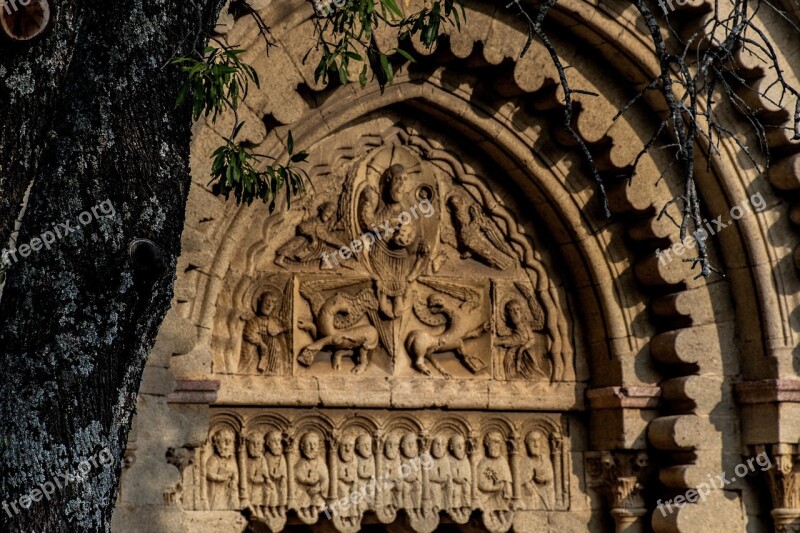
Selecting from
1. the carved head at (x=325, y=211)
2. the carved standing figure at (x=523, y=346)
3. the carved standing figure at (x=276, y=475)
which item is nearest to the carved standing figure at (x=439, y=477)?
the carved standing figure at (x=523, y=346)

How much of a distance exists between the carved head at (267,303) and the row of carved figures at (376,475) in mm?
720

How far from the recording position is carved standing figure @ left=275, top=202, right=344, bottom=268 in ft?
30.2

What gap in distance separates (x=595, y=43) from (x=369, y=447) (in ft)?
9.49

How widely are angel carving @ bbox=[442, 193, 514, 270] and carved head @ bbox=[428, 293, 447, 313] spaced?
335 mm

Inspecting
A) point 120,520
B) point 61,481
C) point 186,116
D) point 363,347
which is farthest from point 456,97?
point 61,481

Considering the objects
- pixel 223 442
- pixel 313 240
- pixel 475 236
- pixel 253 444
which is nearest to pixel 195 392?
pixel 223 442

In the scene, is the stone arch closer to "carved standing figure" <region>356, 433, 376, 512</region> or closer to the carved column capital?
the carved column capital

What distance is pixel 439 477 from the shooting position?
9.44 metres

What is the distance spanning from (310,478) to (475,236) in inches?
76.4

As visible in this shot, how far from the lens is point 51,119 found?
473 centimetres

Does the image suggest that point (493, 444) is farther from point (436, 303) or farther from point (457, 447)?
point (436, 303)

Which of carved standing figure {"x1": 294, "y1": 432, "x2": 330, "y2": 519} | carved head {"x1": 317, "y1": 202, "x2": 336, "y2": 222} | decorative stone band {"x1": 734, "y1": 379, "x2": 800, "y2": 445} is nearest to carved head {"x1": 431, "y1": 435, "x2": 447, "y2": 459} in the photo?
carved standing figure {"x1": 294, "y1": 432, "x2": 330, "y2": 519}

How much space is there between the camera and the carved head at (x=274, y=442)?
→ 898 centimetres

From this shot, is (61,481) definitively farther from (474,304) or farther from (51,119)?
(474,304)
